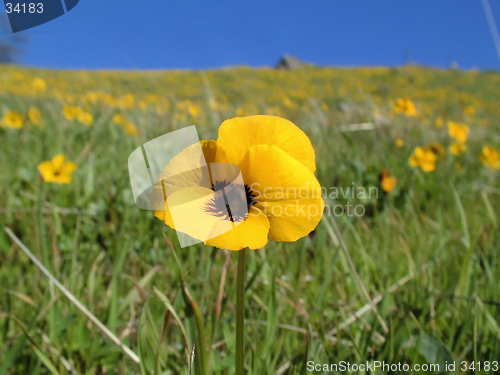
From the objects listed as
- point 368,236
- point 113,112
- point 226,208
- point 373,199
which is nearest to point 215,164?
point 226,208

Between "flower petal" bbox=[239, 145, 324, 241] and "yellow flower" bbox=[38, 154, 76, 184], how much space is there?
1.39m

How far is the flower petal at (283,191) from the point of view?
403 millimetres

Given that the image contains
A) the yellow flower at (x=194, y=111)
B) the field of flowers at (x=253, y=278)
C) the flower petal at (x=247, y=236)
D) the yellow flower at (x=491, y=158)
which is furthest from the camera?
the yellow flower at (x=194, y=111)

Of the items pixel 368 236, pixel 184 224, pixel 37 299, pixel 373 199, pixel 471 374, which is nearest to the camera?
pixel 184 224

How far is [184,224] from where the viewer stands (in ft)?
1.31

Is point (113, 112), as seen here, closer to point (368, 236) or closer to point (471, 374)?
point (368, 236)

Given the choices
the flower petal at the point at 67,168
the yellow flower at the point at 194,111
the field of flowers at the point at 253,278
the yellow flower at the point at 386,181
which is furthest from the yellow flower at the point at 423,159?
the flower petal at the point at 67,168

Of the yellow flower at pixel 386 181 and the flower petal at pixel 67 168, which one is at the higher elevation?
the flower petal at pixel 67 168

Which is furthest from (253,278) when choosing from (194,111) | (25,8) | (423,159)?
(194,111)

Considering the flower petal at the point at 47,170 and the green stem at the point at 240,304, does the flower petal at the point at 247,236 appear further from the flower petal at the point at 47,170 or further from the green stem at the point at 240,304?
the flower petal at the point at 47,170

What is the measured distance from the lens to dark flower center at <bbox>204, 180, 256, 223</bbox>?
0.43 m

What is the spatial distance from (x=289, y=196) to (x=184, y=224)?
5.3 inches

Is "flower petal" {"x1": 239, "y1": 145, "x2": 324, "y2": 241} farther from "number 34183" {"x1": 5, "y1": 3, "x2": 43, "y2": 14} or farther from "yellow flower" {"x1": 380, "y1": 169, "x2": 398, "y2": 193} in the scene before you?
"yellow flower" {"x1": 380, "y1": 169, "x2": 398, "y2": 193}

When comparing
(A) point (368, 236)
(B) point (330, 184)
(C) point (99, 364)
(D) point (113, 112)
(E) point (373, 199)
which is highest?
(D) point (113, 112)
